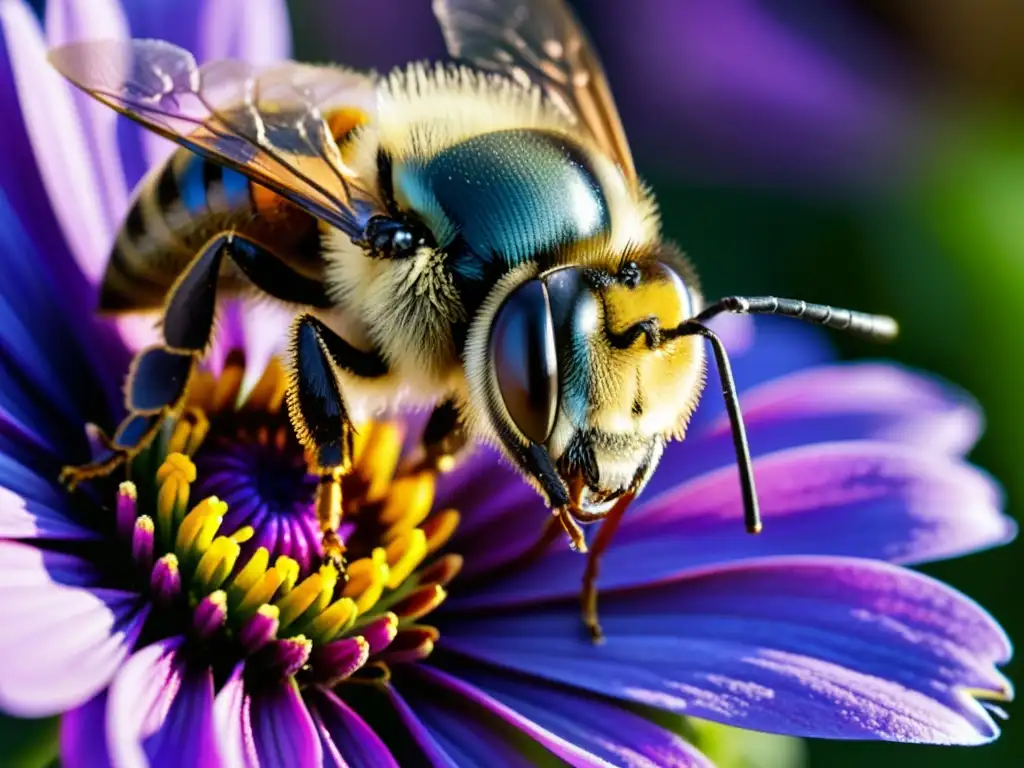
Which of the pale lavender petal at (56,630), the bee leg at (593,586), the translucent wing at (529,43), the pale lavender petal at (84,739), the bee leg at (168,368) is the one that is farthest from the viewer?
the translucent wing at (529,43)

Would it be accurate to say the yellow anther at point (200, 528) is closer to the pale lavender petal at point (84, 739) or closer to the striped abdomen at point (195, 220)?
the striped abdomen at point (195, 220)

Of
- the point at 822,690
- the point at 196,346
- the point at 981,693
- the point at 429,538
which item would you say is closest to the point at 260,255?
the point at 196,346

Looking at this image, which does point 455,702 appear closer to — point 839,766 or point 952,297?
point 839,766

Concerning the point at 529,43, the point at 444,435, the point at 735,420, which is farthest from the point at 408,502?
the point at 529,43

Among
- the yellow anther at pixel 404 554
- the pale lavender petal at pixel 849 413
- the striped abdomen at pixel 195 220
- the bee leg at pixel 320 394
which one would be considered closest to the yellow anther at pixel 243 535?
the bee leg at pixel 320 394

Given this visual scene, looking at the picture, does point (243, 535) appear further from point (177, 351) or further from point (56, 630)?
point (56, 630)

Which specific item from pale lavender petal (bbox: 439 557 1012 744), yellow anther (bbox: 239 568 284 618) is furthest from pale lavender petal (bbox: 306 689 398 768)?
pale lavender petal (bbox: 439 557 1012 744)

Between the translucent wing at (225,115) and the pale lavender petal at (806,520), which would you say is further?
the pale lavender petal at (806,520)
